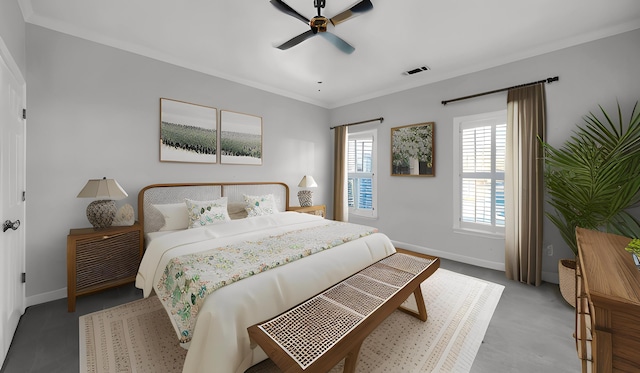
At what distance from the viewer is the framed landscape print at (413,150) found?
3967mm

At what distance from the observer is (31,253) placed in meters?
2.50

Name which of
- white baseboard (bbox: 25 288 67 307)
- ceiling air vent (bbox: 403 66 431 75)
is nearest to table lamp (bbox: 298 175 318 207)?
ceiling air vent (bbox: 403 66 431 75)

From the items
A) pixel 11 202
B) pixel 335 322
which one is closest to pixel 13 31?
pixel 11 202

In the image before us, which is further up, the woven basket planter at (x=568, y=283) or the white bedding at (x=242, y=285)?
the white bedding at (x=242, y=285)

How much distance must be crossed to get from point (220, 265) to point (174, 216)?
63.2 inches

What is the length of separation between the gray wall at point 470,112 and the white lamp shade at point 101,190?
382 cm

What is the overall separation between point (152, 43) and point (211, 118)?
41.9 inches

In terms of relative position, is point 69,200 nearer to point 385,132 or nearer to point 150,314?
point 150,314

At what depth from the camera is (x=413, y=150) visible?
417 centimetres

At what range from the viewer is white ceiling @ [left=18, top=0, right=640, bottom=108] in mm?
2287

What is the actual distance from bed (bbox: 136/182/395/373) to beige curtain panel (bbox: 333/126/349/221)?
1.59m

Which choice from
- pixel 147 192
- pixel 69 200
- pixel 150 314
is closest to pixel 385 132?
pixel 147 192

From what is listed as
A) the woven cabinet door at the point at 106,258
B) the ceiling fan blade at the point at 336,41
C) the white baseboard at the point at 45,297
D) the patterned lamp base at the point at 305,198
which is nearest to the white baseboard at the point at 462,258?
the patterned lamp base at the point at 305,198

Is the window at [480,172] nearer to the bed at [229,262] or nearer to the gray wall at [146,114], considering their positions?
the gray wall at [146,114]
